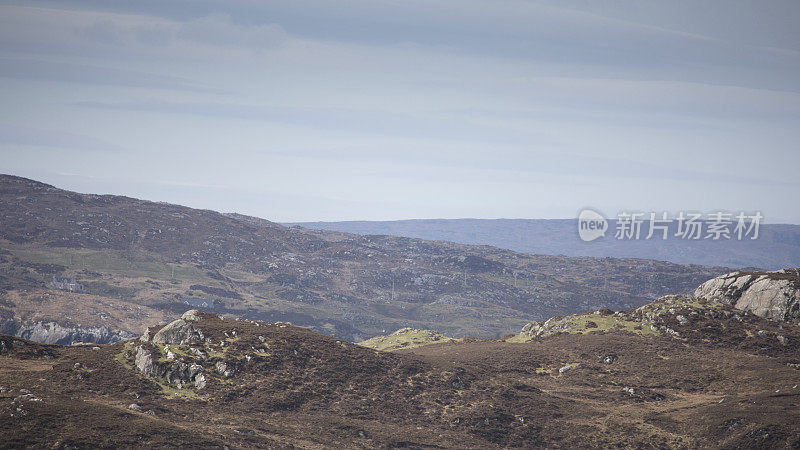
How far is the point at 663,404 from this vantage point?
84.8 m

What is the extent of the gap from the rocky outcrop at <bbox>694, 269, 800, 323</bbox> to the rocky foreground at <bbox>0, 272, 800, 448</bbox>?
1219cm

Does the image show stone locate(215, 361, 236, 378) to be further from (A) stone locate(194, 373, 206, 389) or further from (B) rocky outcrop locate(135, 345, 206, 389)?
(A) stone locate(194, 373, 206, 389)

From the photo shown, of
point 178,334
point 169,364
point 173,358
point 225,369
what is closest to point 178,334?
point 178,334

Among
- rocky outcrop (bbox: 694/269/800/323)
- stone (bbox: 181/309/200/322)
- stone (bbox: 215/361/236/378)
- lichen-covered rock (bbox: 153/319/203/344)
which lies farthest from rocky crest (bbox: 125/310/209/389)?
rocky outcrop (bbox: 694/269/800/323)

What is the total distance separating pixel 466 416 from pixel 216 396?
3159 cm

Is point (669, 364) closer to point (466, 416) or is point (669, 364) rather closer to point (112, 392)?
point (466, 416)

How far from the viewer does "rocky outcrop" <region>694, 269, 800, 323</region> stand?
4560 inches

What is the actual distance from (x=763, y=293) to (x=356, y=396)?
9104 cm

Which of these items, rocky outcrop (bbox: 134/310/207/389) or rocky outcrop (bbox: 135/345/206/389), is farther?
rocky outcrop (bbox: 134/310/207/389)

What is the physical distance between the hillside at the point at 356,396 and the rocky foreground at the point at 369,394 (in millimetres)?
210

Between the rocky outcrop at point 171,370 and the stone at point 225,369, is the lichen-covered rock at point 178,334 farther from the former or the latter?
the stone at point 225,369

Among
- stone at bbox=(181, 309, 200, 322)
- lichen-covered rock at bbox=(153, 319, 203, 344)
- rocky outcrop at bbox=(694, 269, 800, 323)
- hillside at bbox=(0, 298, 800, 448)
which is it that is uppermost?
rocky outcrop at bbox=(694, 269, 800, 323)

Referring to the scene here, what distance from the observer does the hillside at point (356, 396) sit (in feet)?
190

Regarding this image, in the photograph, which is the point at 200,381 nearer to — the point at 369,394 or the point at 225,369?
the point at 225,369
